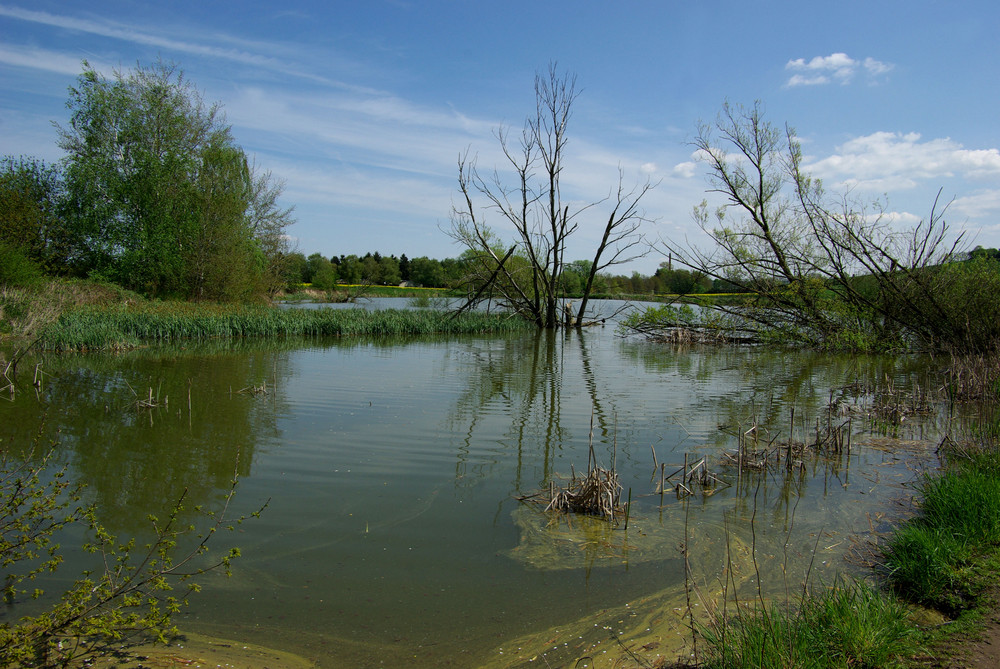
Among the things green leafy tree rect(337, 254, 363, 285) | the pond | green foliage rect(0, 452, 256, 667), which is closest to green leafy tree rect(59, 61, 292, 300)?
the pond

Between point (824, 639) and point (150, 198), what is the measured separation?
3200cm

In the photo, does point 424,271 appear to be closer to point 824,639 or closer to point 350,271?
point 350,271

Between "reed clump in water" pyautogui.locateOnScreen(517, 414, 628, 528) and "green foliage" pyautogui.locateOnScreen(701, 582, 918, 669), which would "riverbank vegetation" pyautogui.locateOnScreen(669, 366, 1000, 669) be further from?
"reed clump in water" pyautogui.locateOnScreen(517, 414, 628, 528)

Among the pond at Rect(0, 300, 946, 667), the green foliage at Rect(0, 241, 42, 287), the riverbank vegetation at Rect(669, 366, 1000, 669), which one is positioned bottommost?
the pond at Rect(0, 300, 946, 667)

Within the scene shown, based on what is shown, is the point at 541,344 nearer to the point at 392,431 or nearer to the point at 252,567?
the point at 392,431

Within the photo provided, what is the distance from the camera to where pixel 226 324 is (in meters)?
21.1

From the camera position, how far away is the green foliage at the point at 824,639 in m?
2.78

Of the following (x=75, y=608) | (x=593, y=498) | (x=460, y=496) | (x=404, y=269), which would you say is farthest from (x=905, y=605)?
(x=404, y=269)

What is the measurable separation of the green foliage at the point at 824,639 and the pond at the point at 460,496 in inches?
12.8

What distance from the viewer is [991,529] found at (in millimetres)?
4285

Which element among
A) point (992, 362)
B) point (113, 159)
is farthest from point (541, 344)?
point (113, 159)

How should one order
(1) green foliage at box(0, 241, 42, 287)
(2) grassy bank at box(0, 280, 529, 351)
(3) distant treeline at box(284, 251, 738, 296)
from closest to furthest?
1. (2) grassy bank at box(0, 280, 529, 351)
2. (1) green foliage at box(0, 241, 42, 287)
3. (3) distant treeline at box(284, 251, 738, 296)

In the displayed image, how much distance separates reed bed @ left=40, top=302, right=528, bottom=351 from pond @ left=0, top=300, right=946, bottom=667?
4.00 m

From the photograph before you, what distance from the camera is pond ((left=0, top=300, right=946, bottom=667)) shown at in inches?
147
